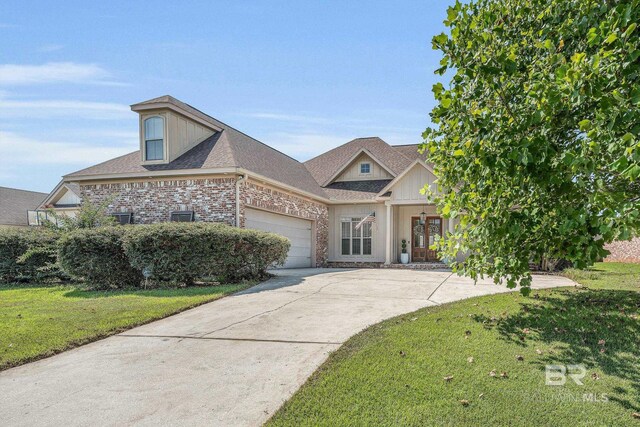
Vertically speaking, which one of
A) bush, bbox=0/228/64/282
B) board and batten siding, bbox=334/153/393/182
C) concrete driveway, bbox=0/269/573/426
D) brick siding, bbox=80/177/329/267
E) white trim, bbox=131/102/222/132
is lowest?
concrete driveway, bbox=0/269/573/426

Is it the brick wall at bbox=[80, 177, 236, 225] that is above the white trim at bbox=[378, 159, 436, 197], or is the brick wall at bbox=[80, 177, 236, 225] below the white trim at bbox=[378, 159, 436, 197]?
below

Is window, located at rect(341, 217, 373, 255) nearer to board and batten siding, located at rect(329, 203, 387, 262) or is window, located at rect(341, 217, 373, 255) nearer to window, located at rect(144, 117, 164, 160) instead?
board and batten siding, located at rect(329, 203, 387, 262)

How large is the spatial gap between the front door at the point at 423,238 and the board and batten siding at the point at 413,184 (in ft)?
7.50

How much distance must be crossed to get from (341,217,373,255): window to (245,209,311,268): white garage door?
2001 millimetres

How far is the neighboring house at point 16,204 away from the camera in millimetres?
29156

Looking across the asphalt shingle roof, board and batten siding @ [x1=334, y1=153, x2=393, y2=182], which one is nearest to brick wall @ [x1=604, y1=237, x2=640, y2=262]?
board and batten siding @ [x1=334, y1=153, x2=393, y2=182]

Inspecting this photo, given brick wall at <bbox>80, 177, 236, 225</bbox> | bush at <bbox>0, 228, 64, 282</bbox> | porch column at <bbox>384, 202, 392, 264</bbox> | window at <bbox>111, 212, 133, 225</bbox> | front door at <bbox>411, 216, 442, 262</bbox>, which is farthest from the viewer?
front door at <bbox>411, 216, 442, 262</bbox>

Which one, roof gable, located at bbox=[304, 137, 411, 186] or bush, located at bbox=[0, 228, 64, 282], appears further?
roof gable, located at bbox=[304, 137, 411, 186]

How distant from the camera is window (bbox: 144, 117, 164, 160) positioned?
49.2ft

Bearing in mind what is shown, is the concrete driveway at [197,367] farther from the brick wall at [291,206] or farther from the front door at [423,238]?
the front door at [423,238]

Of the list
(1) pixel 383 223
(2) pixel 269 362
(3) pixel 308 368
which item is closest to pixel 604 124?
(3) pixel 308 368

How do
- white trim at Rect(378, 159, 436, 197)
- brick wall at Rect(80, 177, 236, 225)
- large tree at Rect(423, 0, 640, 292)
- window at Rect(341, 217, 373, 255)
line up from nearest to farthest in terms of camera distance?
large tree at Rect(423, 0, 640, 292), brick wall at Rect(80, 177, 236, 225), white trim at Rect(378, 159, 436, 197), window at Rect(341, 217, 373, 255)

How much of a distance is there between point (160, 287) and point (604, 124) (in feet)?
33.6

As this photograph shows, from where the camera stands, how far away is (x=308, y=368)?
470 cm
